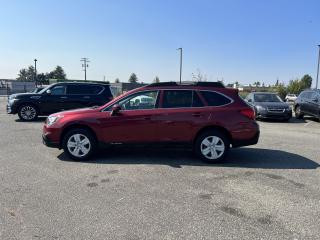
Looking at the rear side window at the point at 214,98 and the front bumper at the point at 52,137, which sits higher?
the rear side window at the point at 214,98

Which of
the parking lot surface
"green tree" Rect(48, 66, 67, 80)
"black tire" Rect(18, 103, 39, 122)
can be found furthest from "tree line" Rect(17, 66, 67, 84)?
the parking lot surface

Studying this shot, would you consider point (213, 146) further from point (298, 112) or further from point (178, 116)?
point (298, 112)

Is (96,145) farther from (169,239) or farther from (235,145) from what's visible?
(169,239)

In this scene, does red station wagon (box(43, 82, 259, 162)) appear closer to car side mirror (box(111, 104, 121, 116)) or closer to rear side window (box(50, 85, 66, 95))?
car side mirror (box(111, 104, 121, 116))

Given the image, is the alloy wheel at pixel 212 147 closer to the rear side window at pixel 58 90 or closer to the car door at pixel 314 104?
the rear side window at pixel 58 90

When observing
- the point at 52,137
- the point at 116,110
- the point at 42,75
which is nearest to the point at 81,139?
the point at 52,137

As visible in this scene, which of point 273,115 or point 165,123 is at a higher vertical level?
point 165,123

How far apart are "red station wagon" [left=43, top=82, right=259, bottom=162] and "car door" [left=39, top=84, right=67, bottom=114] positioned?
740cm

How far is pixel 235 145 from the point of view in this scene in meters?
6.80

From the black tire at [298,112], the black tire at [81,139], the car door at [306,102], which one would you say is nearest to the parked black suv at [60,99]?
the black tire at [81,139]

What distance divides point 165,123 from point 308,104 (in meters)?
12.2

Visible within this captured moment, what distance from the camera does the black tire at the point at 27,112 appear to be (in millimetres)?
14141

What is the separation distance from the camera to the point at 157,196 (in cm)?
474

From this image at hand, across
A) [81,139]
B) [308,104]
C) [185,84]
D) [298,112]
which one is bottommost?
[81,139]
